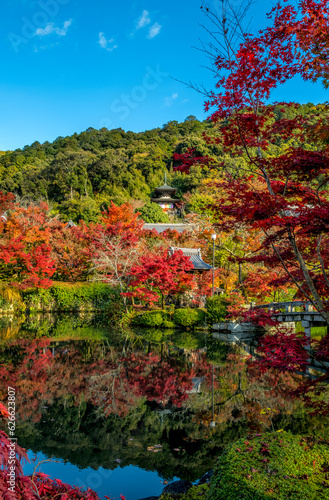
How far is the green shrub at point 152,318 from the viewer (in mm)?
14609

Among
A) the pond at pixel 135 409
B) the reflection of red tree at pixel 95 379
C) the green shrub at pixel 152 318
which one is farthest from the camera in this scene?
the green shrub at pixel 152 318

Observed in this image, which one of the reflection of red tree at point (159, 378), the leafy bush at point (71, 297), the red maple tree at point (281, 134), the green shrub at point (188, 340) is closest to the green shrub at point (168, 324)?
the green shrub at point (188, 340)

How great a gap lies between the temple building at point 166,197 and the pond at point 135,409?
28.3 m

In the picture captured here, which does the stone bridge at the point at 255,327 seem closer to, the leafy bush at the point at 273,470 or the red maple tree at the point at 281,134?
the red maple tree at the point at 281,134

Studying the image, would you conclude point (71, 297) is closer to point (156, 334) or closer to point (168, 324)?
point (168, 324)

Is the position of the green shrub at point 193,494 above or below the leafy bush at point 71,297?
below

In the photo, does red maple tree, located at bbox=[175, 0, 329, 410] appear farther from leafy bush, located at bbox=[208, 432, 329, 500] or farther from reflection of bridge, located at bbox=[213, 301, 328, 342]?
reflection of bridge, located at bbox=[213, 301, 328, 342]

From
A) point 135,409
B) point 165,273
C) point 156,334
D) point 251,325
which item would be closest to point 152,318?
point 156,334

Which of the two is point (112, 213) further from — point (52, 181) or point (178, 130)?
point (178, 130)

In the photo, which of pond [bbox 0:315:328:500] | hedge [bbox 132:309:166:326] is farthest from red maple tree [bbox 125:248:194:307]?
pond [bbox 0:315:328:500]

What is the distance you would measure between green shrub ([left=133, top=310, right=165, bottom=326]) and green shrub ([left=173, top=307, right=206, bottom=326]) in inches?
33.4

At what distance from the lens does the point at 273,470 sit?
2.14 metres

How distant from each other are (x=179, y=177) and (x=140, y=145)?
11065mm

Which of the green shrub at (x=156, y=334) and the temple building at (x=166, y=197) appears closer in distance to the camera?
the green shrub at (x=156, y=334)
